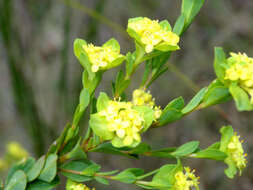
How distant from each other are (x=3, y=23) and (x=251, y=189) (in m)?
1.98

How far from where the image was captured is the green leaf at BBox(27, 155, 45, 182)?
688 millimetres

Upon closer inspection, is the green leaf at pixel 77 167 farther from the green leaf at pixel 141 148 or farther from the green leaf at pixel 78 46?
the green leaf at pixel 78 46

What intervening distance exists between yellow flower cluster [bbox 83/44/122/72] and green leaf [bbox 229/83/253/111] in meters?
0.24

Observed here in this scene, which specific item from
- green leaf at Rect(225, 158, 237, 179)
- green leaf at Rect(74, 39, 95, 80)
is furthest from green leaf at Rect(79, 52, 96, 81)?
green leaf at Rect(225, 158, 237, 179)

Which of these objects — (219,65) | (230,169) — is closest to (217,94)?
(219,65)

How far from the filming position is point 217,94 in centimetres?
63

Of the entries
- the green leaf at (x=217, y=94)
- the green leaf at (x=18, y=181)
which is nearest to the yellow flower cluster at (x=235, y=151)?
the green leaf at (x=217, y=94)

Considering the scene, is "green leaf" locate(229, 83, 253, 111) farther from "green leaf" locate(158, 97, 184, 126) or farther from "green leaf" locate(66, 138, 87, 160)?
"green leaf" locate(66, 138, 87, 160)

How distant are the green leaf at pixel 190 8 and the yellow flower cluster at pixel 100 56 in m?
0.17

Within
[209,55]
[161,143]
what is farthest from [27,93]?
[209,55]

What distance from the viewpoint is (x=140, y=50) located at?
702 mm

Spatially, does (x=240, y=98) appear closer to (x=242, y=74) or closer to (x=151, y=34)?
(x=242, y=74)

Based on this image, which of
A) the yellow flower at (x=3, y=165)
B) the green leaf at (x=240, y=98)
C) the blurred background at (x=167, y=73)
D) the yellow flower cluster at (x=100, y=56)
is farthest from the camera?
the blurred background at (x=167, y=73)

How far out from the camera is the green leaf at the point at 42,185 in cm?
69
